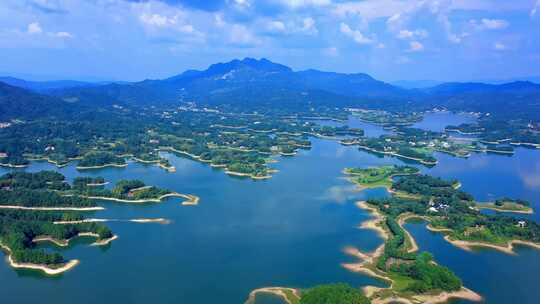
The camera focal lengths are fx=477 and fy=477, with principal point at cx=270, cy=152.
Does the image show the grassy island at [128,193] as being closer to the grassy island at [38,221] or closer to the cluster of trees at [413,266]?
the grassy island at [38,221]

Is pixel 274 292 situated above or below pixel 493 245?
below

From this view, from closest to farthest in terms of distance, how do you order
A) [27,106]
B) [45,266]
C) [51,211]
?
1. [45,266]
2. [51,211]
3. [27,106]

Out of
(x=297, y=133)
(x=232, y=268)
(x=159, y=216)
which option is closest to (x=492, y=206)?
(x=232, y=268)

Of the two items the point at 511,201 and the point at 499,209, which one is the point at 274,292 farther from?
the point at 511,201

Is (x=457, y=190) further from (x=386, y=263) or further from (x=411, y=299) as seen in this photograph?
(x=411, y=299)

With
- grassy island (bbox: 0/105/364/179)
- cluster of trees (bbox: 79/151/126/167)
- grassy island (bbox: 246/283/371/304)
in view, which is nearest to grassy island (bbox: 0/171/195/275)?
cluster of trees (bbox: 79/151/126/167)

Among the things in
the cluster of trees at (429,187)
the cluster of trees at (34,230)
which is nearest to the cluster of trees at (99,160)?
the cluster of trees at (34,230)

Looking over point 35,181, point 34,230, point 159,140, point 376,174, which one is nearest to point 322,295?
point 34,230
